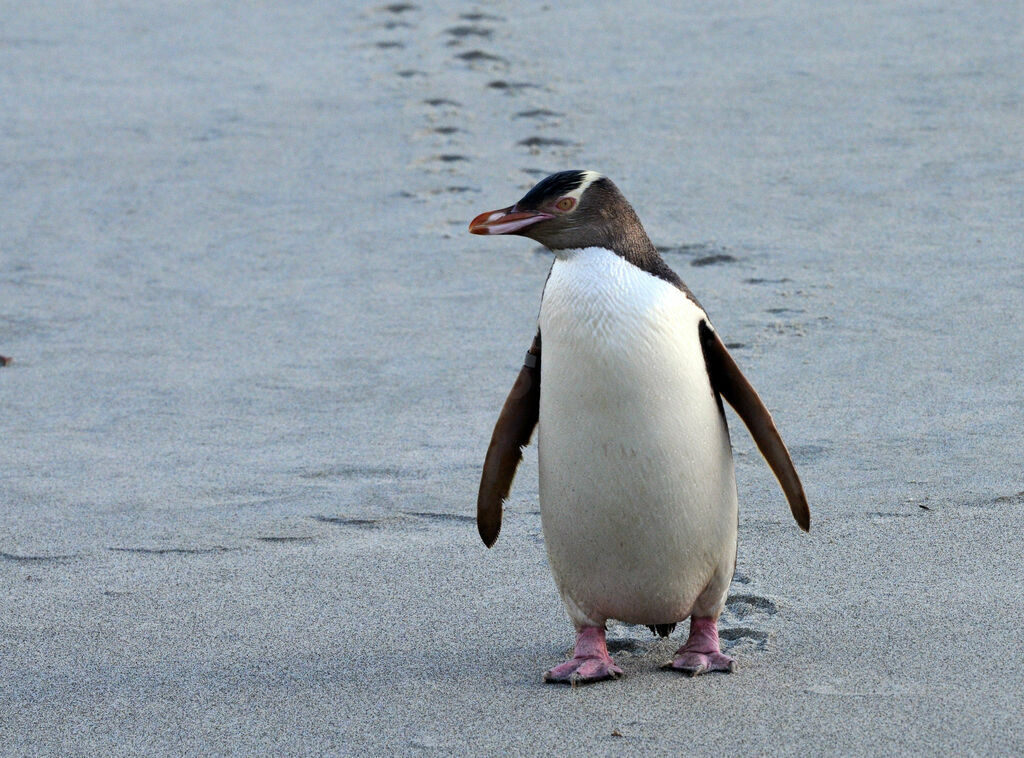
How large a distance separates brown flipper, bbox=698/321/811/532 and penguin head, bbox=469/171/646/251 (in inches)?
11.2

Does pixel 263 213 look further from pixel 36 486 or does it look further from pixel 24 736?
pixel 24 736

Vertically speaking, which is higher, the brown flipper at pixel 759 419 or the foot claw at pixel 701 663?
the brown flipper at pixel 759 419

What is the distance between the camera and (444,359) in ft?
15.3

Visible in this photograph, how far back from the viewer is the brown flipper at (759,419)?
2625mm

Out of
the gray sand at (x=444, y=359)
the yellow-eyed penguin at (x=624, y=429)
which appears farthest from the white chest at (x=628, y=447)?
the gray sand at (x=444, y=359)

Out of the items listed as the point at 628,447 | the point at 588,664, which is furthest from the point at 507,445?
the point at 588,664

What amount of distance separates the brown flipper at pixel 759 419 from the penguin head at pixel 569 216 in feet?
0.93

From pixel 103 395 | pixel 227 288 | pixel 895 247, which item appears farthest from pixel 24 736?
pixel 895 247

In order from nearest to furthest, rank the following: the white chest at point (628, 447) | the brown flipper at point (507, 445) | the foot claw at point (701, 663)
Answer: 1. the white chest at point (628, 447)
2. the foot claw at point (701, 663)
3. the brown flipper at point (507, 445)

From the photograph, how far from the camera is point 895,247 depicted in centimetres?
536

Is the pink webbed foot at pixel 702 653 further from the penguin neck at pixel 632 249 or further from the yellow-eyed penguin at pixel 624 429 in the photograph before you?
the penguin neck at pixel 632 249

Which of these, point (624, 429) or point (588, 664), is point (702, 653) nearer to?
point (588, 664)

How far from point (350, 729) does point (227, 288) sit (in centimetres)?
334

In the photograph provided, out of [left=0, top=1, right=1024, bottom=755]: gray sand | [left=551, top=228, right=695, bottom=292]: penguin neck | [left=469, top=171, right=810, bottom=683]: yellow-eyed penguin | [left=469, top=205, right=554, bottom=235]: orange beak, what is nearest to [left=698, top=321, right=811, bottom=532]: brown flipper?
[left=469, top=171, right=810, bottom=683]: yellow-eyed penguin
